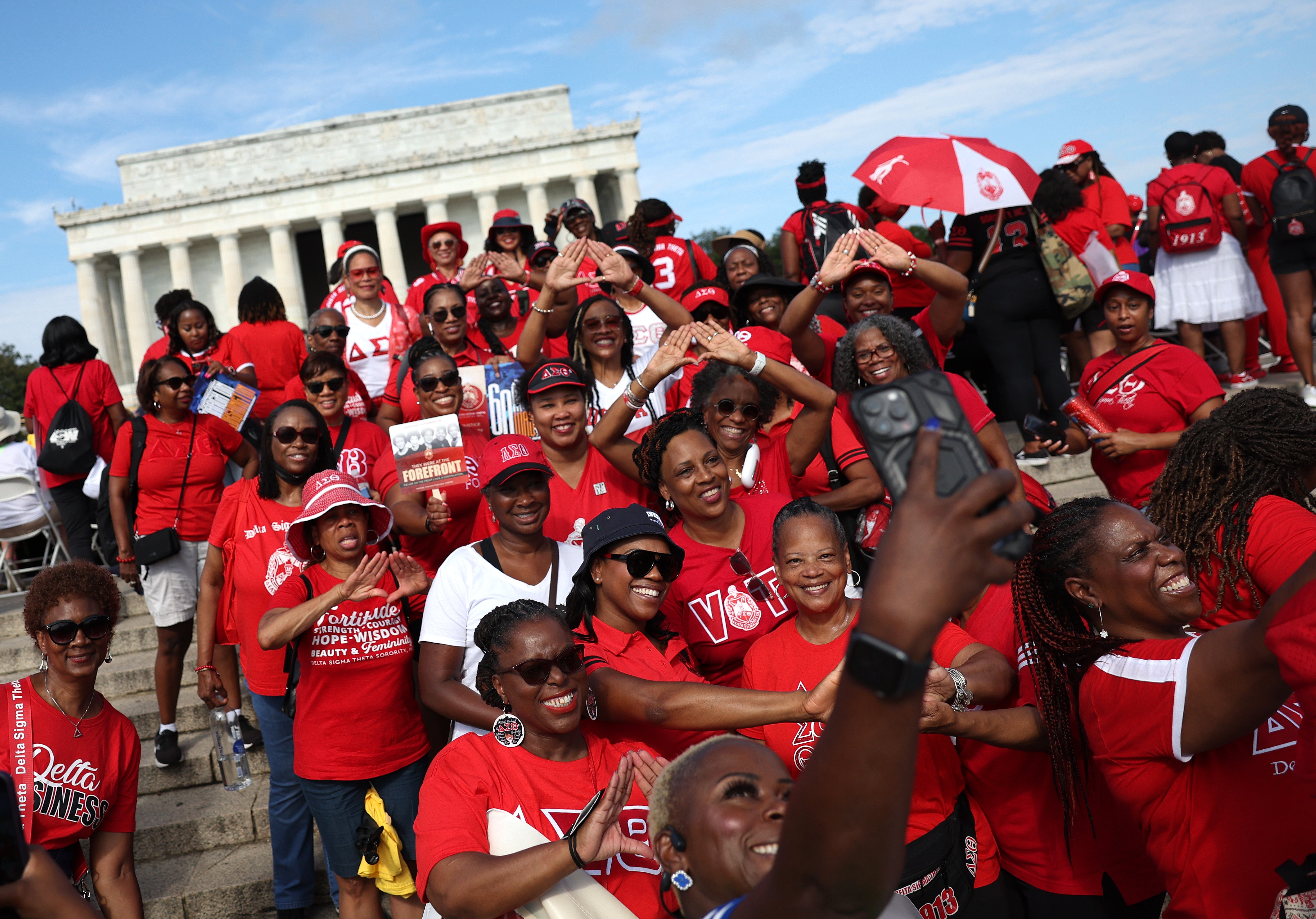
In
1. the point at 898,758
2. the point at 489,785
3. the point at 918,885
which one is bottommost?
the point at 918,885

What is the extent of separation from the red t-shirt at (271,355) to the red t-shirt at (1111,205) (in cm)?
770

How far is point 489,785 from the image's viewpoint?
3049 mm

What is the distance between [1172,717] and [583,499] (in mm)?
3243

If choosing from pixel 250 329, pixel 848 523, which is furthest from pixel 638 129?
pixel 848 523

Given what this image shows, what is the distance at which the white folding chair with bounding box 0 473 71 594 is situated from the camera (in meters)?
8.89

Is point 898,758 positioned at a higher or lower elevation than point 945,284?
lower

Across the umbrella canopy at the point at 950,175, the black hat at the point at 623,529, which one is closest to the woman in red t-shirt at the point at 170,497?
the black hat at the point at 623,529

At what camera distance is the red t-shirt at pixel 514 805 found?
291 centimetres

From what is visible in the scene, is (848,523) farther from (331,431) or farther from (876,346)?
(331,431)

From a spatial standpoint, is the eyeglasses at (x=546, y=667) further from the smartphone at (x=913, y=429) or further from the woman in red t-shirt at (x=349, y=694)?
the smartphone at (x=913, y=429)

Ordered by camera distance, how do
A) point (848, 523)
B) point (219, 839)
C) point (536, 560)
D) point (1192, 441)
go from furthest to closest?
1. point (219, 839)
2. point (848, 523)
3. point (536, 560)
4. point (1192, 441)

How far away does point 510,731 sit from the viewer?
10.5 feet

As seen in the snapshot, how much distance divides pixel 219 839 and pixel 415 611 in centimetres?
219

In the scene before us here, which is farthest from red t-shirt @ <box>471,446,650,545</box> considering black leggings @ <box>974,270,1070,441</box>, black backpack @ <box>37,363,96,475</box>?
black backpack @ <box>37,363,96,475</box>
